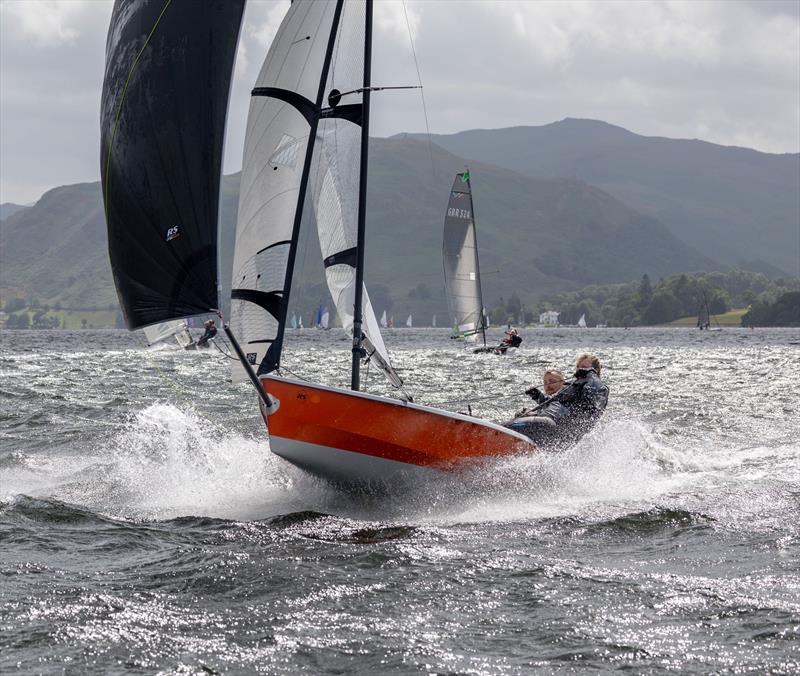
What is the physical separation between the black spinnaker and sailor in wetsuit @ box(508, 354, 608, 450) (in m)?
3.97

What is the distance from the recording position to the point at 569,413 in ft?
40.7

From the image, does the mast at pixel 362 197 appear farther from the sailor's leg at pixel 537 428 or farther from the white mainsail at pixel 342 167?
the sailor's leg at pixel 537 428

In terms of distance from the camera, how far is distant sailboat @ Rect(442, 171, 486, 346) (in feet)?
158

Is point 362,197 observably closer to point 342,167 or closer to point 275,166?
point 342,167

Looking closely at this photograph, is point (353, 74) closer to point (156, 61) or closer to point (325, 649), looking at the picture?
point (156, 61)

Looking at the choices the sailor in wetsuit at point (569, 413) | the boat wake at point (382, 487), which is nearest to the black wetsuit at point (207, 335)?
the boat wake at point (382, 487)

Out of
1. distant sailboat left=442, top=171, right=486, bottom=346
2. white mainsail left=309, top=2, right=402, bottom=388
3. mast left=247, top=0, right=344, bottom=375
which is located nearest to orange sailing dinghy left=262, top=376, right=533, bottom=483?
mast left=247, top=0, right=344, bottom=375

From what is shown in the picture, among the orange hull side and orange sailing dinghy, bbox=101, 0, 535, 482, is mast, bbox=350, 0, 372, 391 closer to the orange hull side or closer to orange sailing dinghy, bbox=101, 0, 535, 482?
orange sailing dinghy, bbox=101, 0, 535, 482

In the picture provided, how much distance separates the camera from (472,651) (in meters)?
Result: 6.24

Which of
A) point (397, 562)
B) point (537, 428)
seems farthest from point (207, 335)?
point (397, 562)

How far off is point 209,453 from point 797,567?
8.55 m

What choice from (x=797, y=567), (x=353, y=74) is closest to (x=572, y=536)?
(x=797, y=567)

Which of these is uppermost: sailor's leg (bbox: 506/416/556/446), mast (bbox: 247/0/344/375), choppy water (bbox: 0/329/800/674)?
mast (bbox: 247/0/344/375)

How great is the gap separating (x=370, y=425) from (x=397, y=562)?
2267mm
